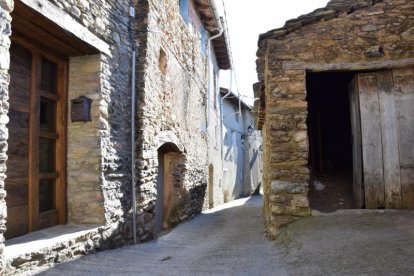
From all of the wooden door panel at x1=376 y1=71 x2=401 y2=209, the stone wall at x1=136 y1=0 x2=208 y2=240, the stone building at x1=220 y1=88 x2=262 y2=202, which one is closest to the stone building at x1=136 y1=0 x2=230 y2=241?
the stone wall at x1=136 y1=0 x2=208 y2=240

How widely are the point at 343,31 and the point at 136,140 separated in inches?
125

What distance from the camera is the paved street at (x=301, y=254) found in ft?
A: 10.6

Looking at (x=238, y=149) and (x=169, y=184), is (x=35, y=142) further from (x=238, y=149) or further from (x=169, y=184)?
(x=238, y=149)

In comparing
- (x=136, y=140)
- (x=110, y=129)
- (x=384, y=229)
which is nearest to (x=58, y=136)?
(x=110, y=129)

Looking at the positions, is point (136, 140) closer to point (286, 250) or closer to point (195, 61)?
point (286, 250)

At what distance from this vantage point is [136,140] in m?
5.52

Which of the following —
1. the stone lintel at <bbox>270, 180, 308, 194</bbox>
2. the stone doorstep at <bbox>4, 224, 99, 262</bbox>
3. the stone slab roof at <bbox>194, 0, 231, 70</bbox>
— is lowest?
the stone doorstep at <bbox>4, 224, 99, 262</bbox>

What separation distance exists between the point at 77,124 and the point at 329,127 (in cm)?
421

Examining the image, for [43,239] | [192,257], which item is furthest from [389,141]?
[43,239]

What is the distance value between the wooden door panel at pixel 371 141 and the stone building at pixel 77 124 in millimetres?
3024

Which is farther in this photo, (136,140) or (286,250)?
(136,140)

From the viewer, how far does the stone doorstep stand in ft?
10.5

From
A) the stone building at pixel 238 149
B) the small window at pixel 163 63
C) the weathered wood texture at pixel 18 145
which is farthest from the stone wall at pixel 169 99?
the stone building at pixel 238 149

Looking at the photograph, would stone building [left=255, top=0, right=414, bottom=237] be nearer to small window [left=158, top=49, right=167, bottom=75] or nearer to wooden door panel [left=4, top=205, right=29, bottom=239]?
small window [left=158, top=49, right=167, bottom=75]
